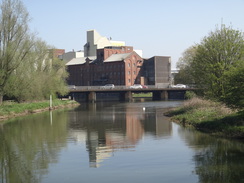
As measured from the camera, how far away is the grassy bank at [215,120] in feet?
89.6

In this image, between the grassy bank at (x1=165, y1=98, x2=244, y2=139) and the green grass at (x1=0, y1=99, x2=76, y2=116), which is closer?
the grassy bank at (x1=165, y1=98, x2=244, y2=139)

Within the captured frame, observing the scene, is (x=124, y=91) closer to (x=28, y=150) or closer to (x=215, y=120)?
(x=215, y=120)

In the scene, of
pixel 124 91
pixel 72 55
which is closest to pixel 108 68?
pixel 124 91

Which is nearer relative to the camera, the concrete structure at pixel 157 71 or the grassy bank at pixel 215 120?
the grassy bank at pixel 215 120

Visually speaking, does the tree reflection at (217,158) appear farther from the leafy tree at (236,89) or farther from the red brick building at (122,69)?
the red brick building at (122,69)

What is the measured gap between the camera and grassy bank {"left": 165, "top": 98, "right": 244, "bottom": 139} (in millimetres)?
27297

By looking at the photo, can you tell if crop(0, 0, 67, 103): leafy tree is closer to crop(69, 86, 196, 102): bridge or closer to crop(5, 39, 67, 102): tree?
crop(5, 39, 67, 102): tree

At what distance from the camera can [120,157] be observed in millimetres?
21766

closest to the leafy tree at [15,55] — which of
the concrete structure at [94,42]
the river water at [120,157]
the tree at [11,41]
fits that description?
the tree at [11,41]

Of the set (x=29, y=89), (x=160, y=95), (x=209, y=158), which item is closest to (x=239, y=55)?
(x=209, y=158)

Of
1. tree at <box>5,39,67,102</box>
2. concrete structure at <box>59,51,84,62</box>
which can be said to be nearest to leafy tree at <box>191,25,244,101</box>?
tree at <box>5,39,67,102</box>

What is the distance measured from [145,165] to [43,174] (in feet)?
17.1

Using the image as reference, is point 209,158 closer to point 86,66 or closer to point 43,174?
point 43,174

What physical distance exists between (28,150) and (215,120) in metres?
15.4
